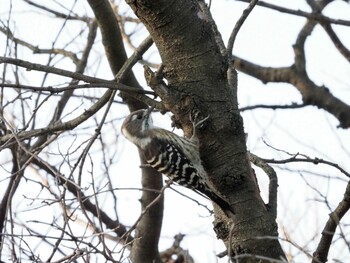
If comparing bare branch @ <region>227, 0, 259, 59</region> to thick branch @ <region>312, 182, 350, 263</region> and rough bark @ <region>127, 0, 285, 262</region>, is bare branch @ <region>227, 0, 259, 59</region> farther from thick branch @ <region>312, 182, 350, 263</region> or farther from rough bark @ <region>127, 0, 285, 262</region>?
thick branch @ <region>312, 182, 350, 263</region>

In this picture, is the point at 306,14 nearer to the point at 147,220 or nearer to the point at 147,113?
the point at 147,113

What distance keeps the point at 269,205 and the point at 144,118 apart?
2.84 metres

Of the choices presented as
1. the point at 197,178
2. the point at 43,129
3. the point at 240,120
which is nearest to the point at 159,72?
the point at 240,120

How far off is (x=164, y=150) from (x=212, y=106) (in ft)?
7.87

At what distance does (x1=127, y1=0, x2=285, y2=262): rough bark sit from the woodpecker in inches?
39.9

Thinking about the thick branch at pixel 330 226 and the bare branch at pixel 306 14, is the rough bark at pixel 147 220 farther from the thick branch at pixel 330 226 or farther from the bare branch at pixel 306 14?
the thick branch at pixel 330 226

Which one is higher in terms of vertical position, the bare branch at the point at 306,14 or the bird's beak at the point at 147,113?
the bare branch at the point at 306,14

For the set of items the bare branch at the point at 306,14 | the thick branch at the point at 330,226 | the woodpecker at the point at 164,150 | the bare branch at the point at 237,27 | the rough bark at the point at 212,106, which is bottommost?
the thick branch at the point at 330,226

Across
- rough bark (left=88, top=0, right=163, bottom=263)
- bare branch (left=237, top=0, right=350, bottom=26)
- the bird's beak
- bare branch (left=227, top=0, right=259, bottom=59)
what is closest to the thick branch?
bare branch (left=227, top=0, right=259, bottom=59)

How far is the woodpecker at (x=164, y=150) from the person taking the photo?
657 cm

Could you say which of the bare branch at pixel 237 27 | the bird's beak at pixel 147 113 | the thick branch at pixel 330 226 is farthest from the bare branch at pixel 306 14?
the thick branch at pixel 330 226

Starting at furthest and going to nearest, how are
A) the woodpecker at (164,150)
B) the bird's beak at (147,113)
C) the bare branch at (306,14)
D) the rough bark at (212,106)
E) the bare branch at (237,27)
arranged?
1. the bare branch at (306,14)
2. the bird's beak at (147,113)
3. the woodpecker at (164,150)
4. the bare branch at (237,27)
5. the rough bark at (212,106)

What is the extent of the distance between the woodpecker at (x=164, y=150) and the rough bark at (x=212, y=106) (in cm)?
101

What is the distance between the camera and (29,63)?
473cm
